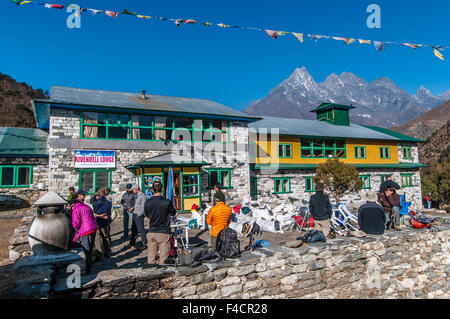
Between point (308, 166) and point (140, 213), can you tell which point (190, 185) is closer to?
point (140, 213)

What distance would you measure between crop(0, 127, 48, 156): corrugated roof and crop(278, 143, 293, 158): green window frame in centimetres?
1572

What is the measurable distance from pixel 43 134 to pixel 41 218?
18.1 meters

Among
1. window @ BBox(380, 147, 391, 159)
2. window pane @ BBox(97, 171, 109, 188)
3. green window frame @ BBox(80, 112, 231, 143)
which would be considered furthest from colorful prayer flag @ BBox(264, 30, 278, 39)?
window @ BBox(380, 147, 391, 159)

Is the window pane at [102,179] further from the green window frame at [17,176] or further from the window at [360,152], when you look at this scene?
the window at [360,152]

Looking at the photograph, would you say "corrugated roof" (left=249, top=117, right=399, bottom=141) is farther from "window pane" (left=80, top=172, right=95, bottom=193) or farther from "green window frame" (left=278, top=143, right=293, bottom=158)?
"window pane" (left=80, top=172, right=95, bottom=193)

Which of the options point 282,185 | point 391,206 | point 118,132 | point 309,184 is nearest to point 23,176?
point 118,132

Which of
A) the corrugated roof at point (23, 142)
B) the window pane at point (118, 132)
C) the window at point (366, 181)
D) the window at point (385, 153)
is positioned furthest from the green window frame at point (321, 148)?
the corrugated roof at point (23, 142)

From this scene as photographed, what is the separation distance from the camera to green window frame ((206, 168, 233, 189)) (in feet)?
53.4

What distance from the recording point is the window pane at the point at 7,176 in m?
15.8

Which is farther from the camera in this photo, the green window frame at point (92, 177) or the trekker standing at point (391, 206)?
the green window frame at point (92, 177)

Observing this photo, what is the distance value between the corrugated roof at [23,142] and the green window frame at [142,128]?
5.04 meters

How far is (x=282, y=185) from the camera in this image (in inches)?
819
